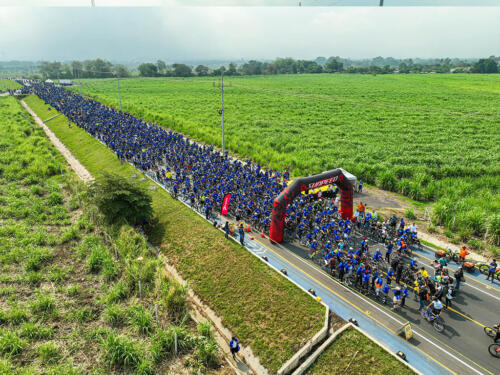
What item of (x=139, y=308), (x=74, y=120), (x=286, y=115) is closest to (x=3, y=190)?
(x=139, y=308)

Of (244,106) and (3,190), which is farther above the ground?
(244,106)

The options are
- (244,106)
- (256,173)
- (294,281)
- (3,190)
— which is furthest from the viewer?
(244,106)

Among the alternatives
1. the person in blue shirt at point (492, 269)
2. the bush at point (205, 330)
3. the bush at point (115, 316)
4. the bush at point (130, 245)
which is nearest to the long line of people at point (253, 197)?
the person in blue shirt at point (492, 269)

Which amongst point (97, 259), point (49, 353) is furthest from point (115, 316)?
point (97, 259)

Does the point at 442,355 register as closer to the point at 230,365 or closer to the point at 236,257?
the point at 230,365

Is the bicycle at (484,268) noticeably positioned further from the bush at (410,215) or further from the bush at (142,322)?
the bush at (142,322)

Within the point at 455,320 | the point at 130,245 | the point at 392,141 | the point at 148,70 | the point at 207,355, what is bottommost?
the point at 455,320

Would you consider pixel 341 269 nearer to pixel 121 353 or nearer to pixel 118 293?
pixel 121 353
